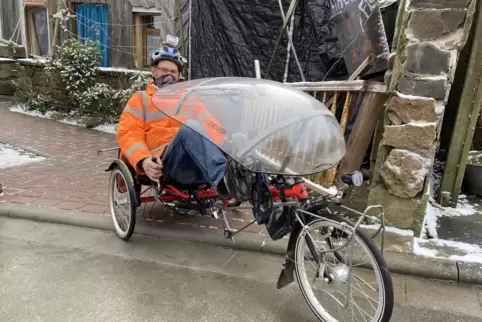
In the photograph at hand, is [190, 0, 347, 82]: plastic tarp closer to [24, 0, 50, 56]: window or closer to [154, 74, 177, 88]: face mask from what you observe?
[154, 74, 177, 88]: face mask

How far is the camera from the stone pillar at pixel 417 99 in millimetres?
3020

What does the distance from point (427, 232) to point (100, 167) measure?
3627 mm

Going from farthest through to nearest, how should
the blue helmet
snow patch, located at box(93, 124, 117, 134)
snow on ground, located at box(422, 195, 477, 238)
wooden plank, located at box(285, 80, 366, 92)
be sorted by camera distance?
snow patch, located at box(93, 124, 117, 134) → wooden plank, located at box(285, 80, 366, 92) → snow on ground, located at box(422, 195, 477, 238) → the blue helmet

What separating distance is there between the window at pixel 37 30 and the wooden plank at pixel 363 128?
938 centimetres

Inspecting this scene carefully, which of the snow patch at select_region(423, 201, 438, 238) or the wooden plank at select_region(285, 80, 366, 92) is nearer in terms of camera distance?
the snow patch at select_region(423, 201, 438, 238)

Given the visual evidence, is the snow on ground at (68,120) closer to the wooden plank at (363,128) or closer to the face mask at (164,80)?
the face mask at (164,80)

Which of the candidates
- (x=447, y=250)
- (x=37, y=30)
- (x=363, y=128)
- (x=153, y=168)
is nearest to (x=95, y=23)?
(x=37, y=30)

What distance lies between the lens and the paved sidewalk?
152 inches

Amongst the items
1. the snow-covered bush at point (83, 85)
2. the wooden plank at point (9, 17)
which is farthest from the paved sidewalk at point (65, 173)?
the wooden plank at point (9, 17)

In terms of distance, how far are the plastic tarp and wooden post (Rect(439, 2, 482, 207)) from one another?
215 cm

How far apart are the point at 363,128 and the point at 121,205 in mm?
2305

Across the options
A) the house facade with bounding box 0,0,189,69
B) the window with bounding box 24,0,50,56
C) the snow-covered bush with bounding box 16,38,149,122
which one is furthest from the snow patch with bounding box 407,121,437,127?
the window with bounding box 24,0,50,56

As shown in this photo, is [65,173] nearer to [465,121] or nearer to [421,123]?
[421,123]

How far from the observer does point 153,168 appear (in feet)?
9.59
